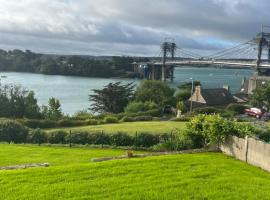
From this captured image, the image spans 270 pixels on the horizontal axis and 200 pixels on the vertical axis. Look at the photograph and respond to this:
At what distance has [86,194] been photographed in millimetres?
10180

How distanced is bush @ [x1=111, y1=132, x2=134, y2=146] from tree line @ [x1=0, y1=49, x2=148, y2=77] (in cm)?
10887

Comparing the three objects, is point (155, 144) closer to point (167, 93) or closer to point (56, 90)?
point (167, 93)

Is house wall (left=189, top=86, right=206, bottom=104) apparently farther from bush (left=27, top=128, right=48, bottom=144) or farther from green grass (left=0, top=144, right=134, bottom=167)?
green grass (left=0, top=144, right=134, bottom=167)

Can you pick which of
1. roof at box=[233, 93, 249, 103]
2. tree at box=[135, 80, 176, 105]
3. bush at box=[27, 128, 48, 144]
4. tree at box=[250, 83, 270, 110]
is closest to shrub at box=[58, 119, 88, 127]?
bush at box=[27, 128, 48, 144]

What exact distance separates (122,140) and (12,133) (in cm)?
721

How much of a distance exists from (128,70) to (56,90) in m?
50.5

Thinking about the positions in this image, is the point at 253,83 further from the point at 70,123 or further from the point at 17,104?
the point at 70,123

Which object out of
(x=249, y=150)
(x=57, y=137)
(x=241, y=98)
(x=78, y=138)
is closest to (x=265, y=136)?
(x=249, y=150)

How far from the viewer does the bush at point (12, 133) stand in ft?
91.4

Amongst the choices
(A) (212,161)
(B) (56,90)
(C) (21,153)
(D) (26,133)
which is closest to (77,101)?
(B) (56,90)

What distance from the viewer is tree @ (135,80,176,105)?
64062mm

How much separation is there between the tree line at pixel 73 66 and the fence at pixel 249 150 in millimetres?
116782

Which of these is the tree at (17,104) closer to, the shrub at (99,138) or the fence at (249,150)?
the shrub at (99,138)

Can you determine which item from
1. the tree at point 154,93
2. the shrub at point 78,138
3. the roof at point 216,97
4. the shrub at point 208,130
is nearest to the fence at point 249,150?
the shrub at point 208,130
